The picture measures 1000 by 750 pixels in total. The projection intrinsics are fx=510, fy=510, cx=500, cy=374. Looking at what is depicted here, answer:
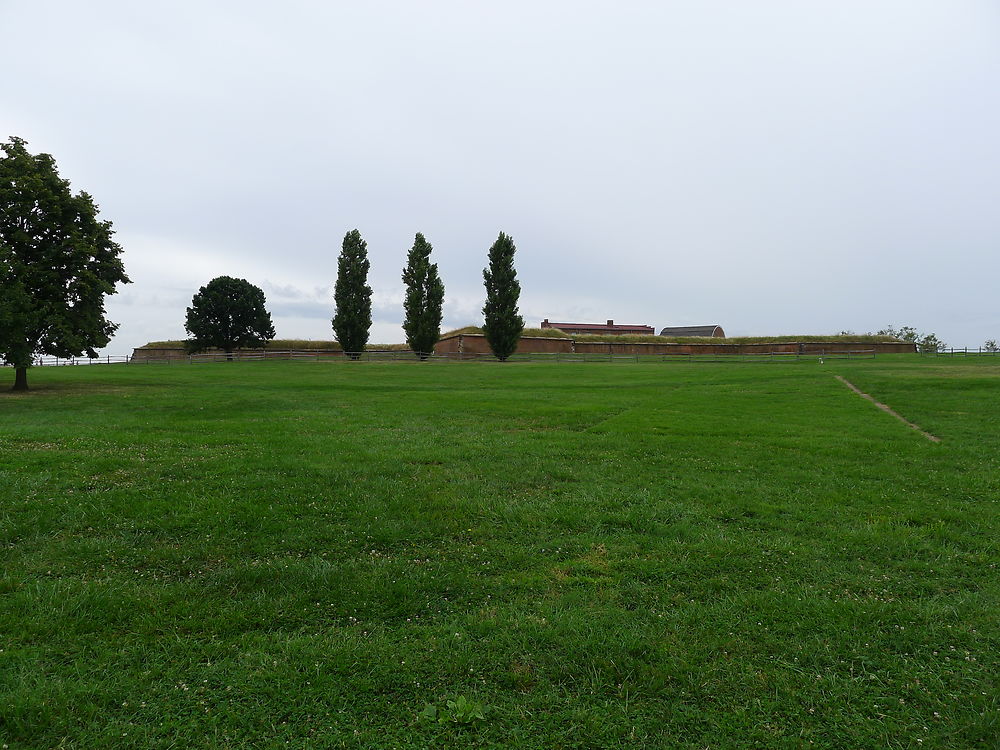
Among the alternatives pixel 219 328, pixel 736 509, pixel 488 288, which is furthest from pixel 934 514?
pixel 219 328

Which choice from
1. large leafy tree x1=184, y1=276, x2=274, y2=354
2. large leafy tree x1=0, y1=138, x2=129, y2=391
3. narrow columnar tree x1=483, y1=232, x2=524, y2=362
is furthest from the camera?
large leafy tree x1=184, y1=276, x2=274, y2=354

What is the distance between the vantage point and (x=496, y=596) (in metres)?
5.29

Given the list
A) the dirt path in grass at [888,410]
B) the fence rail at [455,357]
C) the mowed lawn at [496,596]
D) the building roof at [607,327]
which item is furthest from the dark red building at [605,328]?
the mowed lawn at [496,596]

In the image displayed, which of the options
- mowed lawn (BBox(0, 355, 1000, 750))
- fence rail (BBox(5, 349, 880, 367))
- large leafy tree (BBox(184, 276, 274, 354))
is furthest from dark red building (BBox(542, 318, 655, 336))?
mowed lawn (BBox(0, 355, 1000, 750))

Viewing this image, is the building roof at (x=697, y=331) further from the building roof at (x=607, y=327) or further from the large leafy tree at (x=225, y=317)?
the large leafy tree at (x=225, y=317)

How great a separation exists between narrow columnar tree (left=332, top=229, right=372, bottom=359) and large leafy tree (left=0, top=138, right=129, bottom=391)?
36026 millimetres

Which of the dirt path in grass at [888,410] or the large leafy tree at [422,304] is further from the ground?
the large leafy tree at [422,304]

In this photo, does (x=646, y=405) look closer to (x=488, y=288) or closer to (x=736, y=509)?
(x=736, y=509)

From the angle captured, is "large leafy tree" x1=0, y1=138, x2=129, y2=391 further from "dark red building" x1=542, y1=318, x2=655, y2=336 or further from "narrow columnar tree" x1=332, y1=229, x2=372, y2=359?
Answer: "dark red building" x1=542, y1=318, x2=655, y2=336

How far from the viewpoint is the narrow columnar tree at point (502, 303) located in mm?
60344

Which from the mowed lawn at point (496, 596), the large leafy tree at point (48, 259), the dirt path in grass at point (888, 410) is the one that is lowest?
the mowed lawn at point (496, 596)

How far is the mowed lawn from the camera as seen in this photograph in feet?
11.9

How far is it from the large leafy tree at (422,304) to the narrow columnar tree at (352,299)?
4984mm

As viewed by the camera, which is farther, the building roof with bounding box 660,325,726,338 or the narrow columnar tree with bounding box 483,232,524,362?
the building roof with bounding box 660,325,726,338
